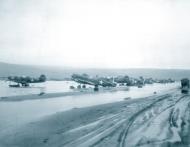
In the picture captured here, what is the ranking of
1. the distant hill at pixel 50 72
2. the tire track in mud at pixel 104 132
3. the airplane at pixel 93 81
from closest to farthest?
the tire track in mud at pixel 104 132
the airplane at pixel 93 81
the distant hill at pixel 50 72

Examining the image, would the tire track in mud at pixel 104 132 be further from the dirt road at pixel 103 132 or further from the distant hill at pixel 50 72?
the distant hill at pixel 50 72

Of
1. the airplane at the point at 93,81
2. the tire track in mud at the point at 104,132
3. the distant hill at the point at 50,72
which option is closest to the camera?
the tire track in mud at the point at 104,132

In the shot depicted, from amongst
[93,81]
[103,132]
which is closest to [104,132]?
[103,132]

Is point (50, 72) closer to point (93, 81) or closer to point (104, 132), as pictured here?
point (93, 81)

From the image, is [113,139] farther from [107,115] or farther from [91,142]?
[107,115]

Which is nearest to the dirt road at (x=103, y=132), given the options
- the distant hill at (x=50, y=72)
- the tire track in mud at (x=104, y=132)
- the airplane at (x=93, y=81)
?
the tire track in mud at (x=104, y=132)

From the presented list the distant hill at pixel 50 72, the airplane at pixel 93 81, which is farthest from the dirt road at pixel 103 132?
the distant hill at pixel 50 72

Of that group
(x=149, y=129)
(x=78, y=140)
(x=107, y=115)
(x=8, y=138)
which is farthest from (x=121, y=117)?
(x=8, y=138)

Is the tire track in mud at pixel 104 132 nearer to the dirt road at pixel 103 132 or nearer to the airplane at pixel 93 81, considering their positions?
the dirt road at pixel 103 132

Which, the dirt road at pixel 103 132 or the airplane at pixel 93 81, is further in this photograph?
the airplane at pixel 93 81

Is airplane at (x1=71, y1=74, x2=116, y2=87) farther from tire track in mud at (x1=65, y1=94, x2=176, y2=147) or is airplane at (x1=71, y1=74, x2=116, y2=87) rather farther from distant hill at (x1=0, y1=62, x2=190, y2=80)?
distant hill at (x1=0, y1=62, x2=190, y2=80)

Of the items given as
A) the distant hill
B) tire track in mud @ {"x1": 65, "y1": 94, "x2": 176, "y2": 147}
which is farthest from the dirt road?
the distant hill
